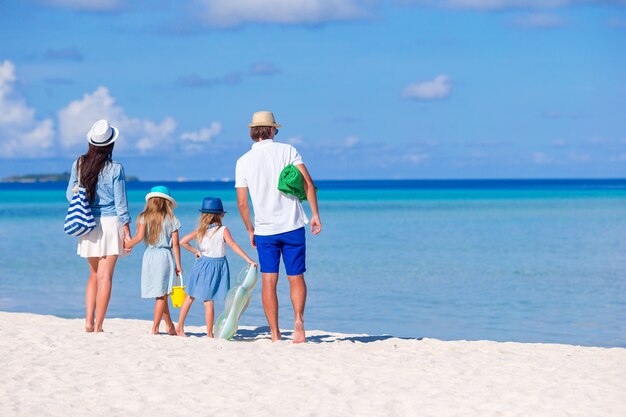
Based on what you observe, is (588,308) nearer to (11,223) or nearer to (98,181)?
(98,181)

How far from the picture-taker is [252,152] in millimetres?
7793

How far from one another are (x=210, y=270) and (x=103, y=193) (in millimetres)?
1406

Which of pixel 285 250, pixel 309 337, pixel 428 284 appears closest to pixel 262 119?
pixel 285 250

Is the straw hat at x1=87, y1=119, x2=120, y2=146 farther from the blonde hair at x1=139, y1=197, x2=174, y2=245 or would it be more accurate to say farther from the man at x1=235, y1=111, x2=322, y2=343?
the man at x1=235, y1=111, x2=322, y2=343

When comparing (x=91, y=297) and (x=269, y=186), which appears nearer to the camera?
(x=269, y=186)

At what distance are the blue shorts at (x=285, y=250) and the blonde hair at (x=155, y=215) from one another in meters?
0.99

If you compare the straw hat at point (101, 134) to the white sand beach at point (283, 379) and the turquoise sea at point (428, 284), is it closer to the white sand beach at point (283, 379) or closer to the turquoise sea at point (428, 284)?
the white sand beach at point (283, 379)

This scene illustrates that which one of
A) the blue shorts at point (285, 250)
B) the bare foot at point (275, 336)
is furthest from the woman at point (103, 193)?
the bare foot at point (275, 336)

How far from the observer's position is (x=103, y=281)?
8008 mm

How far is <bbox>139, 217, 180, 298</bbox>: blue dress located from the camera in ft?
27.3

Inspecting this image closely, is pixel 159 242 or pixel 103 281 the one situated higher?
pixel 159 242

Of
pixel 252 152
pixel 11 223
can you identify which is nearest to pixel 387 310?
pixel 252 152

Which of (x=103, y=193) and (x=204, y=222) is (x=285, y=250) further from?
(x=103, y=193)

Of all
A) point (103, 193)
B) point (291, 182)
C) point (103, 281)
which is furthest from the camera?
point (103, 281)
